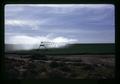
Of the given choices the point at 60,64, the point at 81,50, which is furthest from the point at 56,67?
the point at 81,50

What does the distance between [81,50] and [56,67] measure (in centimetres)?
30

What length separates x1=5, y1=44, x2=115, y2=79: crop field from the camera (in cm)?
229

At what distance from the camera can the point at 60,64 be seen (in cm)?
229

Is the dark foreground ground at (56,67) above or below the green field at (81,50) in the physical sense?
below

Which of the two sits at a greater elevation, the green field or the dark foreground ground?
the green field

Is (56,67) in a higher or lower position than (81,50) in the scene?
lower

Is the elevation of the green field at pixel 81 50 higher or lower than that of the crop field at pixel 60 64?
higher

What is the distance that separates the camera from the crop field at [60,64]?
2287 mm

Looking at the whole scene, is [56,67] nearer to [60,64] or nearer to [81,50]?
[60,64]

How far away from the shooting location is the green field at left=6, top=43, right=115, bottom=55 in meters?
2.28

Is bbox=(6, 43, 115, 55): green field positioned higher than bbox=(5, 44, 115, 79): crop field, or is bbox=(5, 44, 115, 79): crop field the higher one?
bbox=(6, 43, 115, 55): green field

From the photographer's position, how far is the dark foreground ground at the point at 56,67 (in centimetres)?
229

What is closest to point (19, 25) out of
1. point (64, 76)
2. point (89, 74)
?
point (64, 76)
